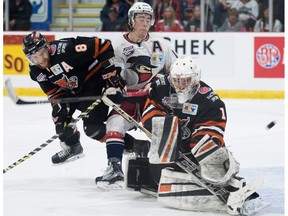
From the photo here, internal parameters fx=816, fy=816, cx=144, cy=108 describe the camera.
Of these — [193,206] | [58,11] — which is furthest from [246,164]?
[58,11]

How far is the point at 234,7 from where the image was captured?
807cm

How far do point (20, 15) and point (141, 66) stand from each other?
4108 mm

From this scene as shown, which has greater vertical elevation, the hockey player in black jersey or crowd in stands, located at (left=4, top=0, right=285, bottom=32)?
crowd in stands, located at (left=4, top=0, right=285, bottom=32)

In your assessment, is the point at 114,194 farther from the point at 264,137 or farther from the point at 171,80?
the point at 264,137

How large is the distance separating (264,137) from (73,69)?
1.99m

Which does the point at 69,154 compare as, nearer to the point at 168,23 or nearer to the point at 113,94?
the point at 113,94

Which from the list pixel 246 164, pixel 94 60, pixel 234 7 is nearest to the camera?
pixel 94 60

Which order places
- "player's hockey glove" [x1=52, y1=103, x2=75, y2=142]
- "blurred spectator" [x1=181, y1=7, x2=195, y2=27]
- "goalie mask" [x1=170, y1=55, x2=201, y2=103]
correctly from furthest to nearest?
1. "blurred spectator" [x1=181, y1=7, x2=195, y2=27]
2. "player's hockey glove" [x1=52, y1=103, x2=75, y2=142]
3. "goalie mask" [x1=170, y1=55, x2=201, y2=103]

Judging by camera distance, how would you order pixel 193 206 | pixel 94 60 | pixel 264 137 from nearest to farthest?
pixel 193 206
pixel 94 60
pixel 264 137

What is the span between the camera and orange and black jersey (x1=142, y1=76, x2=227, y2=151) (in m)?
3.63

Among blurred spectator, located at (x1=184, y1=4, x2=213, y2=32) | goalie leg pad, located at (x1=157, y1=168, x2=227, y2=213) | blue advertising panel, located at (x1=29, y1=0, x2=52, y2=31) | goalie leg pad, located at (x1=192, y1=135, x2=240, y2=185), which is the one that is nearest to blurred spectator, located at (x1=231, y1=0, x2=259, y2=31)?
blurred spectator, located at (x1=184, y1=4, x2=213, y2=32)

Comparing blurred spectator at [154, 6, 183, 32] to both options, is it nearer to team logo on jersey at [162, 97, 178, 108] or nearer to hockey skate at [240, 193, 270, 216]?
team logo on jersey at [162, 97, 178, 108]

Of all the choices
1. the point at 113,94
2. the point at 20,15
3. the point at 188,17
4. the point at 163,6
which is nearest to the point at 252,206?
the point at 113,94

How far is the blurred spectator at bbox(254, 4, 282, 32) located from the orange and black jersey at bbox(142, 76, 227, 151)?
4281 mm
